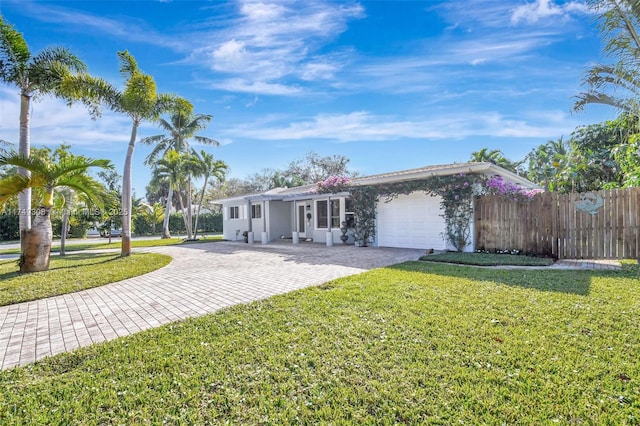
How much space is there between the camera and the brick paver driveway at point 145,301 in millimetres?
4320

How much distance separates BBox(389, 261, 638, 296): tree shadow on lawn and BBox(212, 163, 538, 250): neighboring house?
3.60 metres

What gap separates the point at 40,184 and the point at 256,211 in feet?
40.4

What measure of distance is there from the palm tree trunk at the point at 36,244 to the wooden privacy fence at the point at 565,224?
14.3 m

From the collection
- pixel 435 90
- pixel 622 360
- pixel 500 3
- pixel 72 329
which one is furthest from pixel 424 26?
pixel 72 329

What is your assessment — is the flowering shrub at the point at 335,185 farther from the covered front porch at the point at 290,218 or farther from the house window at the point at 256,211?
the house window at the point at 256,211

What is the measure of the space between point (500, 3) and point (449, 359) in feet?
33.3

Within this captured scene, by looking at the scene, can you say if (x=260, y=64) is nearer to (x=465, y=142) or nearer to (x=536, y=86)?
(x=536, y=86)

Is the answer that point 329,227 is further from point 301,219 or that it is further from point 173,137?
point 173,137

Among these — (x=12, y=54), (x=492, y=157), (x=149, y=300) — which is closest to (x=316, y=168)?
(x=492, y=157)

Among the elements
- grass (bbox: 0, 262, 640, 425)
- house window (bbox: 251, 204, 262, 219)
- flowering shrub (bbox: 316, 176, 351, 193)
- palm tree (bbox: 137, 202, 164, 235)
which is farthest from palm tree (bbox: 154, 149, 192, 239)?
grass (bbox: 0, 262, 640, 425)

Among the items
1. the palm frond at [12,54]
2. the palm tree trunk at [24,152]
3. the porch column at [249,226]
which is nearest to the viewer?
the palm tree trunk at [24,152]

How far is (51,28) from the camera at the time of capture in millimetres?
10227

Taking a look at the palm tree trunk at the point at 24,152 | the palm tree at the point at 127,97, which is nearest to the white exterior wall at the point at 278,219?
the palm tree at the point at 127,97

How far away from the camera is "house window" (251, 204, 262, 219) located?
20.5 m
